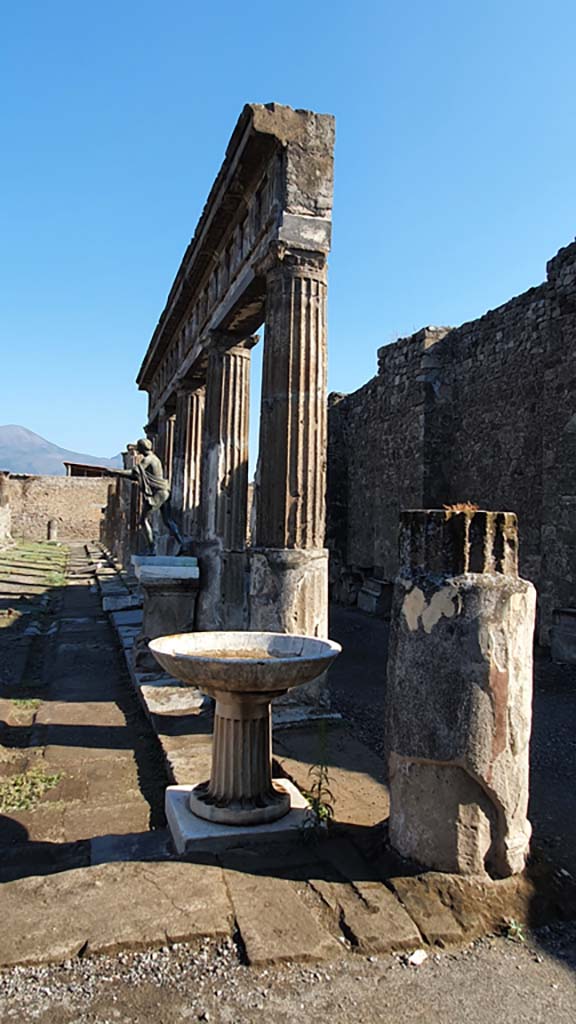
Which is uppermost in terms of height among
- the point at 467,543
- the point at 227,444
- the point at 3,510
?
the point at 227,444

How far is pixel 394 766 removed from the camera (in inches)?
122

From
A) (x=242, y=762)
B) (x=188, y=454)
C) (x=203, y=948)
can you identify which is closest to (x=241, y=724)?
(x=242, y=762)

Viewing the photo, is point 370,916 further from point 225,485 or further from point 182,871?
point 225,485

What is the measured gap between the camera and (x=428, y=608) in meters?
3.03

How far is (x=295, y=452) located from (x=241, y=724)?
259cm

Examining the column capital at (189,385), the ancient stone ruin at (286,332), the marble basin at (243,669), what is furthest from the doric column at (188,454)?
the marble basin at (243,669)

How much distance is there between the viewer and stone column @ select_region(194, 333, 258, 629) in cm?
704

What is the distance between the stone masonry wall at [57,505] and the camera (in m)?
36.9

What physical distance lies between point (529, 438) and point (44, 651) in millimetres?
7249

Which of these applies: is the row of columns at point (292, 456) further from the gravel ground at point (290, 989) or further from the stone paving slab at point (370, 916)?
the gravel ground at point (290, 989)

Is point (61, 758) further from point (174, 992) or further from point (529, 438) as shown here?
point (529, 438)

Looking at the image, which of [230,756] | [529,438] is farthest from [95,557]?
[230,756]

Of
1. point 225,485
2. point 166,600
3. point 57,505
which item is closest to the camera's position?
point 166,600

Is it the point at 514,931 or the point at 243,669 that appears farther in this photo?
the point at 243,669
